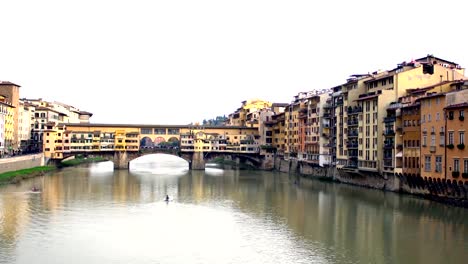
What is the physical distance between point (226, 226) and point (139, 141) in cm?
4167

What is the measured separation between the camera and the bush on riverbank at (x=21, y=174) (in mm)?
43619

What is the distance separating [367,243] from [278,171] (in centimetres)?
4358

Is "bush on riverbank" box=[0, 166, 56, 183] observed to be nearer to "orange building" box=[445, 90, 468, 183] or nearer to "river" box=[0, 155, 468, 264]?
"river" box=[0, 155, 468, 264]

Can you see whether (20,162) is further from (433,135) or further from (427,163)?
(433,135)

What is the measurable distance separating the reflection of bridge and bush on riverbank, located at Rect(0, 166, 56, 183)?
7234 mm

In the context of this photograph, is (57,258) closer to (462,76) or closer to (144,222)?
(144,222)

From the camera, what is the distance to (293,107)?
62.4m

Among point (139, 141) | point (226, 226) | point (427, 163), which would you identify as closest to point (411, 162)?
point (427, 163)

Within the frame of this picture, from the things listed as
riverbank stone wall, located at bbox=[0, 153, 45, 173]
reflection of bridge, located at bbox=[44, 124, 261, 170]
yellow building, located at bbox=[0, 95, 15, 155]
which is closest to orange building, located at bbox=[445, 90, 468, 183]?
riverbank stone wall, located at bbox=[0, 153, 45, 173]

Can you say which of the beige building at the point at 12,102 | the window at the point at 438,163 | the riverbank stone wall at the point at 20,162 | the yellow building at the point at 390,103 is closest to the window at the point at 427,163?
the window at the point at 438,163

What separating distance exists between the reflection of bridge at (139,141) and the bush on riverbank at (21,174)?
7234 millimetres

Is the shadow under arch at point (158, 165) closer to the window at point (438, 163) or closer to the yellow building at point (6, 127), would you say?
the yellow building at point (6, 127)

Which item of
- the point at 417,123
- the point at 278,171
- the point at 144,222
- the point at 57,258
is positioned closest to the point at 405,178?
the point at 417,123

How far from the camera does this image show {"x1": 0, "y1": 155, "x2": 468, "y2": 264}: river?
20.8 m
